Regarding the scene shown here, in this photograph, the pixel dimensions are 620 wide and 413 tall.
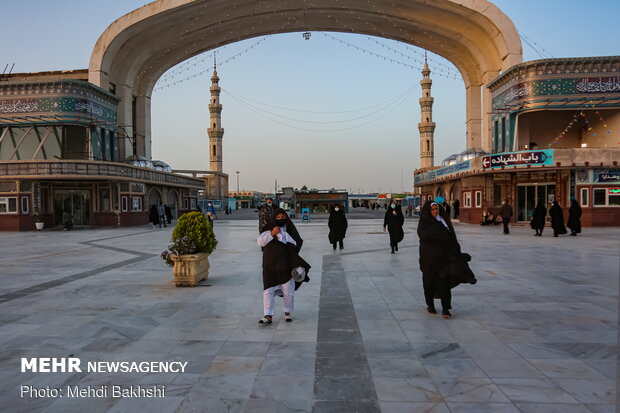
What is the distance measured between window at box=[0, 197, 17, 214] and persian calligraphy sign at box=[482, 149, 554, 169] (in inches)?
1039

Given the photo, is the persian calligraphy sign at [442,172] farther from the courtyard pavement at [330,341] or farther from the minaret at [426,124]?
the minaret at [426,124]

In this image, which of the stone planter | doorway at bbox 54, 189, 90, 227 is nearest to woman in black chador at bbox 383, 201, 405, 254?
the stone planter

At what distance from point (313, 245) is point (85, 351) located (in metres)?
10.7

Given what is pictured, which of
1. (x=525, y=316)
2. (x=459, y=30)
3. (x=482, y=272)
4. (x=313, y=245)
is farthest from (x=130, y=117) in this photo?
(x=525, y=316)

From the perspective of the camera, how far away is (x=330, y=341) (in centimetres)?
462

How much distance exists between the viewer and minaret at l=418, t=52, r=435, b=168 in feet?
212

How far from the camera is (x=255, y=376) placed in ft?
12.1

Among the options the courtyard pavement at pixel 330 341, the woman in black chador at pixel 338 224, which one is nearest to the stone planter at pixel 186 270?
the courtyard pavement at pixel 330 341

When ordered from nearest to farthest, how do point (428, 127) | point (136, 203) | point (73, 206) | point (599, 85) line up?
point (599, 85)
point (73, 206)
point (136, 203)
point (428, 127)

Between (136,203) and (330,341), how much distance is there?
24918mm

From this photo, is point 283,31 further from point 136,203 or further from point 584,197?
point 584,197

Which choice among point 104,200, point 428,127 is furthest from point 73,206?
point 428,127

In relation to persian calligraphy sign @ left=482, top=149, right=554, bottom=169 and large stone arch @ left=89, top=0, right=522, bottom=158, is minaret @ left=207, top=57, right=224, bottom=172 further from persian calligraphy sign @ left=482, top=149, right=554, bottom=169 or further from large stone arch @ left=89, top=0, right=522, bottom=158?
persian calligraphy sign @ left=482, top=149, right=554, bottom=169

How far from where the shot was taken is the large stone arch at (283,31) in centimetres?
2975
